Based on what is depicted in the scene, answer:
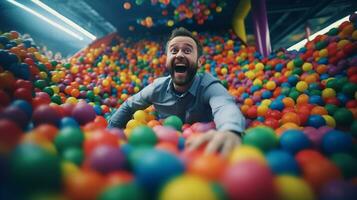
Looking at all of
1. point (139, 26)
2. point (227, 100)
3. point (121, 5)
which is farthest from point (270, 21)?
point (227, 100)

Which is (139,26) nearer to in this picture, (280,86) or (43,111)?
(280,86)

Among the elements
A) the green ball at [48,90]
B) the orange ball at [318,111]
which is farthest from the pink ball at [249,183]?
the green ball at [48,90]

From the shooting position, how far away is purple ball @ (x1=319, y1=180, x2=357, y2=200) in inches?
31.8

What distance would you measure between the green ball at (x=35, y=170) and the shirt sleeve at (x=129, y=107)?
1904 mm

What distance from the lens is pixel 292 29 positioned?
36.9ft

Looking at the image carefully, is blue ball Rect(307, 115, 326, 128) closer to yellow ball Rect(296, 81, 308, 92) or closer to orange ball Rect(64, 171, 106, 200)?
yellow ball Rect(296, 81, 308, 92)

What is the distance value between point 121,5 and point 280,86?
5325 millimetres

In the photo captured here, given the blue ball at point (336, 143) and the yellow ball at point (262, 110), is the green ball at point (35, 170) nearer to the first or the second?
the blue ball at point (336, 143)

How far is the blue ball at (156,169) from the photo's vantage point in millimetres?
804

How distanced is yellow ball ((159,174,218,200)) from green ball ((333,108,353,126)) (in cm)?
202

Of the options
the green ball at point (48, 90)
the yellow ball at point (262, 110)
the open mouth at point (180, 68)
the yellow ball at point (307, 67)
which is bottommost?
the yellow ball at point (262, 110)

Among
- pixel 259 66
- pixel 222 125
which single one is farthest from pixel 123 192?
pixel 259 66

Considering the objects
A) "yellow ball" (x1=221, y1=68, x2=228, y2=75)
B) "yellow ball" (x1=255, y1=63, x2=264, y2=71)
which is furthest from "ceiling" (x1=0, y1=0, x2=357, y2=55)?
"yellow ball" (x1=255, y1=63, x2=264, y2=71)

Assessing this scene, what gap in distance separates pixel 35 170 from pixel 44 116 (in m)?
0.63
